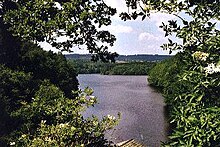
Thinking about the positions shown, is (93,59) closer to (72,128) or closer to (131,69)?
(72,128)

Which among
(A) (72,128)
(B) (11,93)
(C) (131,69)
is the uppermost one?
(A) (72,128)

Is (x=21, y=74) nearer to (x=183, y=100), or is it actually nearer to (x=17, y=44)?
(x=17, y=44)

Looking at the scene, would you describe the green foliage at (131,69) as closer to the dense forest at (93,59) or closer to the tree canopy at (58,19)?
the dense forest at (93,59)

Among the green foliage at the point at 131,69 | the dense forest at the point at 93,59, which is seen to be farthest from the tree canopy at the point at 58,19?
the green foliage at the point at 131,69

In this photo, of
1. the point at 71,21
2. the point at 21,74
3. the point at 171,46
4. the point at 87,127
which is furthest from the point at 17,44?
the point at 171,46

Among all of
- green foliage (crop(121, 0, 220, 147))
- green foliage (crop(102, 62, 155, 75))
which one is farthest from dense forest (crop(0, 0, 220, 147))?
green foliage (crop(102, 62, 155, 75))

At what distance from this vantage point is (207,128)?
13.9 feet

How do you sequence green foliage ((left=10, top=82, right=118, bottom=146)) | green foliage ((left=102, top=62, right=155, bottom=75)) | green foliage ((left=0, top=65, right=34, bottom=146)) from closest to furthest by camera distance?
green foliage ((left=10, top=82, right=118, bottom=146))
green foliage ((left=0, top=65, right=34, bottom=146))
green foliage ((left=102, top=62, right=155, bottom=75))

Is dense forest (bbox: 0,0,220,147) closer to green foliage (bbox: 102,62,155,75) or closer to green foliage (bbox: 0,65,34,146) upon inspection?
green foliage (bbox: 0,65,34,146)

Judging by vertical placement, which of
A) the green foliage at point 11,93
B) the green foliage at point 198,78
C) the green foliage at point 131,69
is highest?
the green foliage at point 198,78

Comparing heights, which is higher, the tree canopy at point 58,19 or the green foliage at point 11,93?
the tree canopy at point 58,19

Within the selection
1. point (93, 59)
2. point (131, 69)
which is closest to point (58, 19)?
point (93, 59)

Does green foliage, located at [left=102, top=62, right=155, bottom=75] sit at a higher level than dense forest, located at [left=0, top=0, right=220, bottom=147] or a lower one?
lower

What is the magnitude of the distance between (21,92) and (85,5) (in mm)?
10408
